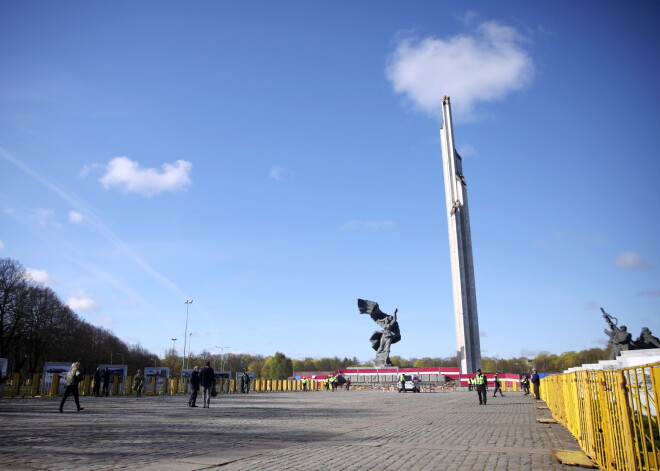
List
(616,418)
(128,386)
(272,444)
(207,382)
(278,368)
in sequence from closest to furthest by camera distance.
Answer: (616,418) → (272,444) → (207,382) → (128,386) → (278,368)

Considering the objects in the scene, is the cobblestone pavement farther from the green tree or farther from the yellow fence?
the green tree

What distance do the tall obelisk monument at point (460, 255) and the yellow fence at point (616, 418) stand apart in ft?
182

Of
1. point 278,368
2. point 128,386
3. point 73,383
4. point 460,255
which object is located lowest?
point 278,368

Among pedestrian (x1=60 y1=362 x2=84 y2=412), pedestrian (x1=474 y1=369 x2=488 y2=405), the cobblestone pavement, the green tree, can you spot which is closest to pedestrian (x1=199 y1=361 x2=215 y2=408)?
pedestrian (x1=60 y1=362 x2=84 y2=412)

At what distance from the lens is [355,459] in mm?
7254

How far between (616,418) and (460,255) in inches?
2398

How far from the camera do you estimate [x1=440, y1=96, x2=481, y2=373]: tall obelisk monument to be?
62.9 meters

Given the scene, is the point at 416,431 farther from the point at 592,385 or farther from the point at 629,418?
the point at 629,418

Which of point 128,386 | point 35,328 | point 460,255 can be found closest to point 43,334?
point 35,328

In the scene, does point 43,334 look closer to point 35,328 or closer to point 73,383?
point 35,328

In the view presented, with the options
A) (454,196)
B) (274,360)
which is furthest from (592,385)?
(274,360)

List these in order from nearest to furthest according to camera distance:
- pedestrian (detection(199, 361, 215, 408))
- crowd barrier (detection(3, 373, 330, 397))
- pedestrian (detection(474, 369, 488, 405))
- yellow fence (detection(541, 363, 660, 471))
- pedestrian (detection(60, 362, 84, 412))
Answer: yellow fence (detection(541, 363, 660, 471)) → pedestrian (detection(60, 362, 84, 412)) → pedestrian (detection(199, 361, 215, 408)) → pedestrian (detection(474, 369, 488, 405)) → crowd barrier (detection(3, 373, 330, 397))

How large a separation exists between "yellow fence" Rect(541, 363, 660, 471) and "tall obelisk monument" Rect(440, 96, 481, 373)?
182 ft

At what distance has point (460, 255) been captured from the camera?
6519cm
